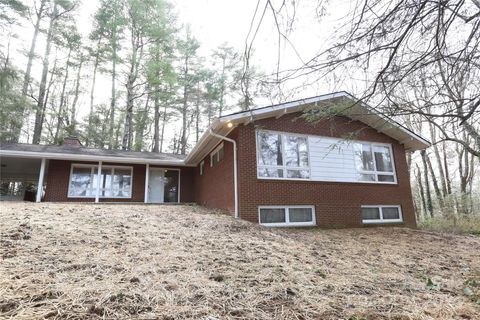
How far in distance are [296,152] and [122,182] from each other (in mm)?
8222

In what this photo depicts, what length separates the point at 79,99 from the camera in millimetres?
20812

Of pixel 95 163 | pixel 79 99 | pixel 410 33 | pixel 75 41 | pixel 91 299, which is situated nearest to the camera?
pixel 91 299

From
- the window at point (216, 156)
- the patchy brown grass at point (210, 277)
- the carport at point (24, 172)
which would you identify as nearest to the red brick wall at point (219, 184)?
the window at point (216, 156)

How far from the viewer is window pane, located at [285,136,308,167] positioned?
8.30 m

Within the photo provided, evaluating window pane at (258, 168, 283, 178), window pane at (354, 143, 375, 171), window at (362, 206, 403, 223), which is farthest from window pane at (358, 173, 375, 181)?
window pane at (258, 168, 283, 178)

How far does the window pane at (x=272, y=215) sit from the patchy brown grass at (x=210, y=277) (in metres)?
2.54

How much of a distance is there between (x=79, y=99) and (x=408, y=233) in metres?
22.9

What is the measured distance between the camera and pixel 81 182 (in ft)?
38.1

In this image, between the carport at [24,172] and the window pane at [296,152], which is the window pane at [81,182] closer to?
the carport at [24,172]

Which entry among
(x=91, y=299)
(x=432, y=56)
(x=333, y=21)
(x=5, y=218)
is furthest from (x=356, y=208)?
(x=5, y=218)

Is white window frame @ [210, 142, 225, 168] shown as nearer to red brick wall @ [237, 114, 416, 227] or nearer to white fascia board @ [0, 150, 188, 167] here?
red brick wall @ [237, 114, 416, 227]

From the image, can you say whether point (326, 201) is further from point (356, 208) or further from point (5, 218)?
point (5, 218)

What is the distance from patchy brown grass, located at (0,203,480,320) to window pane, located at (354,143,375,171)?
4547 mm

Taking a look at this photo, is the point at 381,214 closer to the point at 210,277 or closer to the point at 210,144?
the point at 210,144
